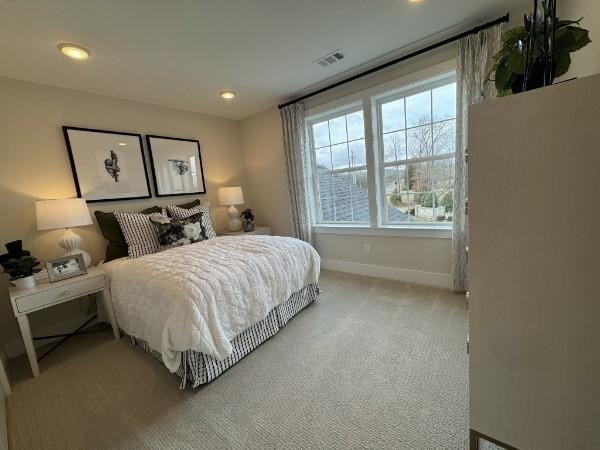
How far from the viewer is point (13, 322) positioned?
7.26 ft

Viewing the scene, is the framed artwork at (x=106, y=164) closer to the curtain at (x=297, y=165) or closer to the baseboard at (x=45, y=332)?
the baseboard at (x=45, y=332)

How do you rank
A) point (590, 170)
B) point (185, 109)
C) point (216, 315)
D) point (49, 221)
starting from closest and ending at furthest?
point (590, 170)
point (216, 315)
point (49, 221)
point (185, 109)

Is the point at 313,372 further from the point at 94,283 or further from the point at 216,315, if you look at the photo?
the point at 94,283

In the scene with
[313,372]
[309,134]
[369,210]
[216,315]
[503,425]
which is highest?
[309,134]

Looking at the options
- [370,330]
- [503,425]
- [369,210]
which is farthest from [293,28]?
[503,425]

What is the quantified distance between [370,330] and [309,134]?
267 centimetres

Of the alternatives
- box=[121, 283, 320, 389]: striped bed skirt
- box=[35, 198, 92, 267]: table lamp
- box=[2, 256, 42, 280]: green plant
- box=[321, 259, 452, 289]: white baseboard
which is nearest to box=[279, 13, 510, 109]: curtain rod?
box=[321, 259, 452, 289]: white baseboard

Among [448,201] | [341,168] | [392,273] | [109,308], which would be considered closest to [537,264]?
[448,201]

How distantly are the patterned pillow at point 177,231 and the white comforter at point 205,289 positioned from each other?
0.99 ft

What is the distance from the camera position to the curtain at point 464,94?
2.07 metres

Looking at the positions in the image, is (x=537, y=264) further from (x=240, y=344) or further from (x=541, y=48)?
(x=240, y=344)

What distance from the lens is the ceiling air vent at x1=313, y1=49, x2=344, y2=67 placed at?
7.87 feet

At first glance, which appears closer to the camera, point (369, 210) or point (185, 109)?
point (369, 210)

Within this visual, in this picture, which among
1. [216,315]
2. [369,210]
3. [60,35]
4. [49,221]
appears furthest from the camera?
[369,210]
